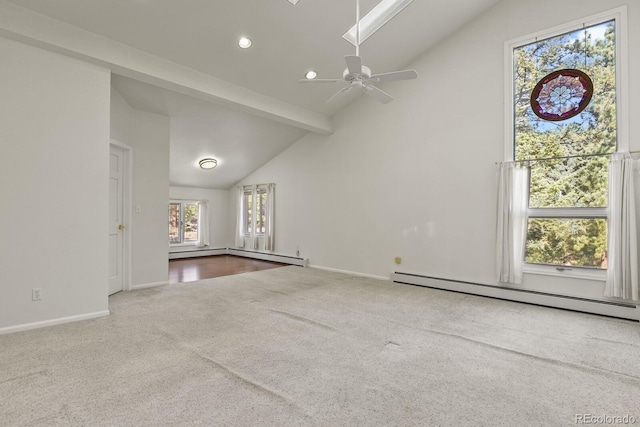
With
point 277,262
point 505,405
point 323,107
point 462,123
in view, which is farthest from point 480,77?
point 277,262

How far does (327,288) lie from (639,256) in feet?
12.7

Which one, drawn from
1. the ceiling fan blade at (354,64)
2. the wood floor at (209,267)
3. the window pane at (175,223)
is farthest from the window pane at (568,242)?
the window pane at (175,223)

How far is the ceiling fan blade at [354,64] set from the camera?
9.26 ft

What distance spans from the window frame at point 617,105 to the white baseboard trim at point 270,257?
4.38m

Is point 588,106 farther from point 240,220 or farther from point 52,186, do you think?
point 240,220

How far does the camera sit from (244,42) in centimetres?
416

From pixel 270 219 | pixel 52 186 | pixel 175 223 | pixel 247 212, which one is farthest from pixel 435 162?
pixel 175 223

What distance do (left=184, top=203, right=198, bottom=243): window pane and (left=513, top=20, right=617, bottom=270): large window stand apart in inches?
321

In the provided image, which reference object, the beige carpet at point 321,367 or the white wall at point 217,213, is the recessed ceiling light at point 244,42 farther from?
the white wall at point 217,213

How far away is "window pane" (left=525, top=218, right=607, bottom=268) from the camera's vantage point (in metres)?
3.86

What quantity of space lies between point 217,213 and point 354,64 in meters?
7.70

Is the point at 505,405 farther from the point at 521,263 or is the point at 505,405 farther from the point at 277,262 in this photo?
the point at 277,262

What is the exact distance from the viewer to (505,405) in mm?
1925

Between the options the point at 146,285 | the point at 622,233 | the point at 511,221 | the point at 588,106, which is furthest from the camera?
the point at 146,285
